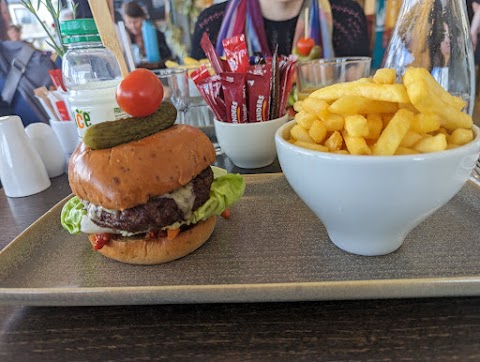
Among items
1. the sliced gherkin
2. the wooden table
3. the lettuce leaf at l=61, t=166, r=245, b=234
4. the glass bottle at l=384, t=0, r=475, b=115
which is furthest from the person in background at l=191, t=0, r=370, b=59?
the wooden table

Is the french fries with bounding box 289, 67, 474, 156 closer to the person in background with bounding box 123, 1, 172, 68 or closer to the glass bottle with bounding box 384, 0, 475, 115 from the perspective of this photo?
the glass bottle with bounding box 384, 0, 475, 115

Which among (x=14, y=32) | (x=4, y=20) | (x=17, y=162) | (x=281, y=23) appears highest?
(x=4, y=20)

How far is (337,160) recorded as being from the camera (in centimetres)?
80

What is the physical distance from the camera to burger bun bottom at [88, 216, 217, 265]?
3.29ft

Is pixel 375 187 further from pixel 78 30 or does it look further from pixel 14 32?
pixel 14 32

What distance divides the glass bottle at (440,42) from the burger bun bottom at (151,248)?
1.42 meters

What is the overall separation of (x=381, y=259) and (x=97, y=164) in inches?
32.2

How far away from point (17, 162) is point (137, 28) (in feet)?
11.0

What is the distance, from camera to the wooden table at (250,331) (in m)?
0.69

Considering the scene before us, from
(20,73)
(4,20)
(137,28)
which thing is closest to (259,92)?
(137,28)

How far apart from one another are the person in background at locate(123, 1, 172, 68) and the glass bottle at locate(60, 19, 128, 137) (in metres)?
3.02

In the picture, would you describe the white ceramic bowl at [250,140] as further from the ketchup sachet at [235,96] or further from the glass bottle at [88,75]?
the glass bottle at [88,75]

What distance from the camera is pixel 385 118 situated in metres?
0.87

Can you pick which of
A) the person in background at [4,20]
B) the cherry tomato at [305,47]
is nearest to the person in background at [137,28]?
the person in background at [4,20]
